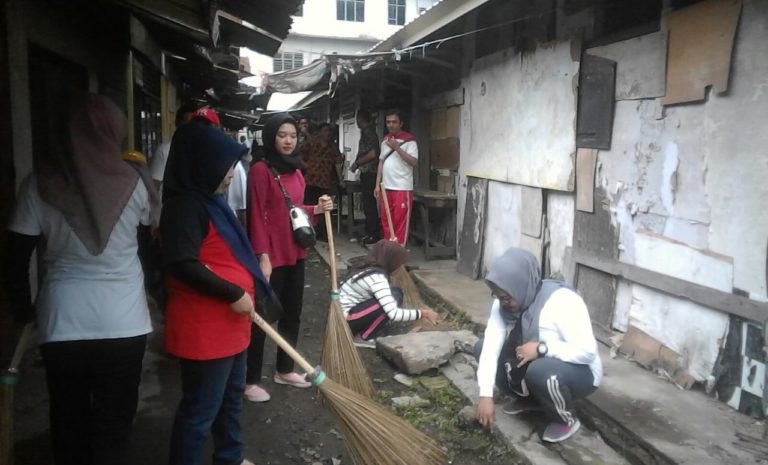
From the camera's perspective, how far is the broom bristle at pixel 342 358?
A: 137 inches

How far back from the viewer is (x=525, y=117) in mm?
5656

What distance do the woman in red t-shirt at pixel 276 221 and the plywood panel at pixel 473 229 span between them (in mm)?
3365

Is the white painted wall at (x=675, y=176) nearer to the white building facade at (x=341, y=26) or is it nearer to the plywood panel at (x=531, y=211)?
the plywood panel at (x=531, y=211)

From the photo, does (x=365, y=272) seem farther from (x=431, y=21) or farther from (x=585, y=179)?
(x=431, y=21)

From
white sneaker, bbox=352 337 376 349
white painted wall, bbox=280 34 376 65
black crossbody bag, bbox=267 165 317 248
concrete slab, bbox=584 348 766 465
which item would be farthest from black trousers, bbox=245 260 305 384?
white painted wall, bbox=280 34 376 65

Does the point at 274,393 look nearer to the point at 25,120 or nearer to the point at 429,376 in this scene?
the point at 429,376

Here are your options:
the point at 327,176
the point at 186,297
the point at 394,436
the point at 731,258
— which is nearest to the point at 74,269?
the point at 186,297

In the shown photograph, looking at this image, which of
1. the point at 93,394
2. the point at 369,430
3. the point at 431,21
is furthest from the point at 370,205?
the point at 93,394

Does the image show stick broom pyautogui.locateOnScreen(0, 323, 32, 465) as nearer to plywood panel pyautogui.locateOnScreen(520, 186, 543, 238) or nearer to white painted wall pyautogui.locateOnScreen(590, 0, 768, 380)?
white painted wall pyautogui.locateOnScreen(590, 0, 768, 380)

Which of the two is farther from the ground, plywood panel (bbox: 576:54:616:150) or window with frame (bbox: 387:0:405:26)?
window with frame (bbox: 387:0:405:26)

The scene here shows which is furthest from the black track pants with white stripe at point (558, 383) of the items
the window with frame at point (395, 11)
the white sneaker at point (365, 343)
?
the window with frame at point (395, 11)

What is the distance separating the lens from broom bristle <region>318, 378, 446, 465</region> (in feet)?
8.27

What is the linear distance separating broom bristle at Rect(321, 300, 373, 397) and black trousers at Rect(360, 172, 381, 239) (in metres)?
5.19

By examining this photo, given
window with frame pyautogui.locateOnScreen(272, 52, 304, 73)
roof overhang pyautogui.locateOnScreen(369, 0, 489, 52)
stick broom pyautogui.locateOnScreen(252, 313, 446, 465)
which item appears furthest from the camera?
window with frame pyautogui.locateOnScreen(272, 52, 304, 73)
